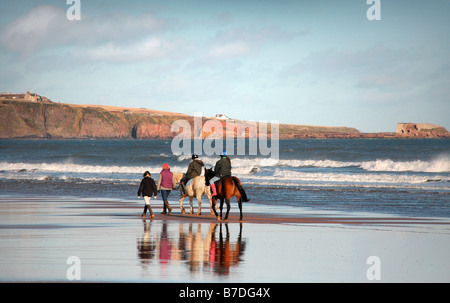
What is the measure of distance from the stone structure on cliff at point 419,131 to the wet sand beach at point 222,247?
566 feet

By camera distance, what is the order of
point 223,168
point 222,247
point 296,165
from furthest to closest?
point 296,165 → point 223,168 → point 222,247

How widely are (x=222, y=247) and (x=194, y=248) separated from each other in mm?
618

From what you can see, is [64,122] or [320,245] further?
[64,122]

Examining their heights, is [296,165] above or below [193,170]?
below

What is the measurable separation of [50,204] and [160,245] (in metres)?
11.6

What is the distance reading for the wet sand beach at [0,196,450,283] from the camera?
888cm

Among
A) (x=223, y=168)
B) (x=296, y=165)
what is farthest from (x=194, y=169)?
(x=296, y=165)

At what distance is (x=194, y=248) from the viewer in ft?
37.9

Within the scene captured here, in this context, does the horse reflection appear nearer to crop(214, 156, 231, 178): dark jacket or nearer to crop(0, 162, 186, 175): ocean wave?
crop(214, 156, 231, 178): dark jacket

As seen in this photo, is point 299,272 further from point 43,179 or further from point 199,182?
point 43,179

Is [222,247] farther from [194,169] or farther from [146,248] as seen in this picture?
[194,169]
